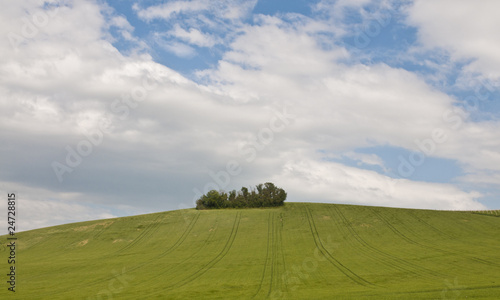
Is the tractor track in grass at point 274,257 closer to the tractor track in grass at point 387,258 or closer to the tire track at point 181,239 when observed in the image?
the tractor track in grass at point 387,258

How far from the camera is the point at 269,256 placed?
5119cm

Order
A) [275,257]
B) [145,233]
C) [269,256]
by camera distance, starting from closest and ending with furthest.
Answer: [275,257] < [269,256] < [145,233]

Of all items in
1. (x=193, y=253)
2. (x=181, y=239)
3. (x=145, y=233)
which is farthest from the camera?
(x=145, y=233)

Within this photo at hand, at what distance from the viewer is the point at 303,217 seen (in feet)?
249

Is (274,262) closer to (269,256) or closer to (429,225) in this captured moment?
(269,256)

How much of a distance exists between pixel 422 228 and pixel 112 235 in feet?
178

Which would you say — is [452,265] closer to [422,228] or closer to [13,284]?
[422,228]

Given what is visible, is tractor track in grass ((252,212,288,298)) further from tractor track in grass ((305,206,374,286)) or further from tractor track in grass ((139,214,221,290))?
tractor track in grass ((139,214,221,290))

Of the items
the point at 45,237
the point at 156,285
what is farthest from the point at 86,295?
the point at 45,237

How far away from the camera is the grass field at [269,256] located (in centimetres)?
3441

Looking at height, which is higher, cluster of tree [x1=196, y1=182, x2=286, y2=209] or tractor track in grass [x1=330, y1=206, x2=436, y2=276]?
cluster of tree [x1=196, y1=182, x2=286, y2=209]

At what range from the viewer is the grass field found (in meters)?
34.4

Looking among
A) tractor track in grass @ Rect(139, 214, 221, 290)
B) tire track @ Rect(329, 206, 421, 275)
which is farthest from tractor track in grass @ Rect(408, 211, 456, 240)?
tractor track in grass @ Rect(139, 214, 221, 290)

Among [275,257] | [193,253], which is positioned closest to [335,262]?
[275,257]
